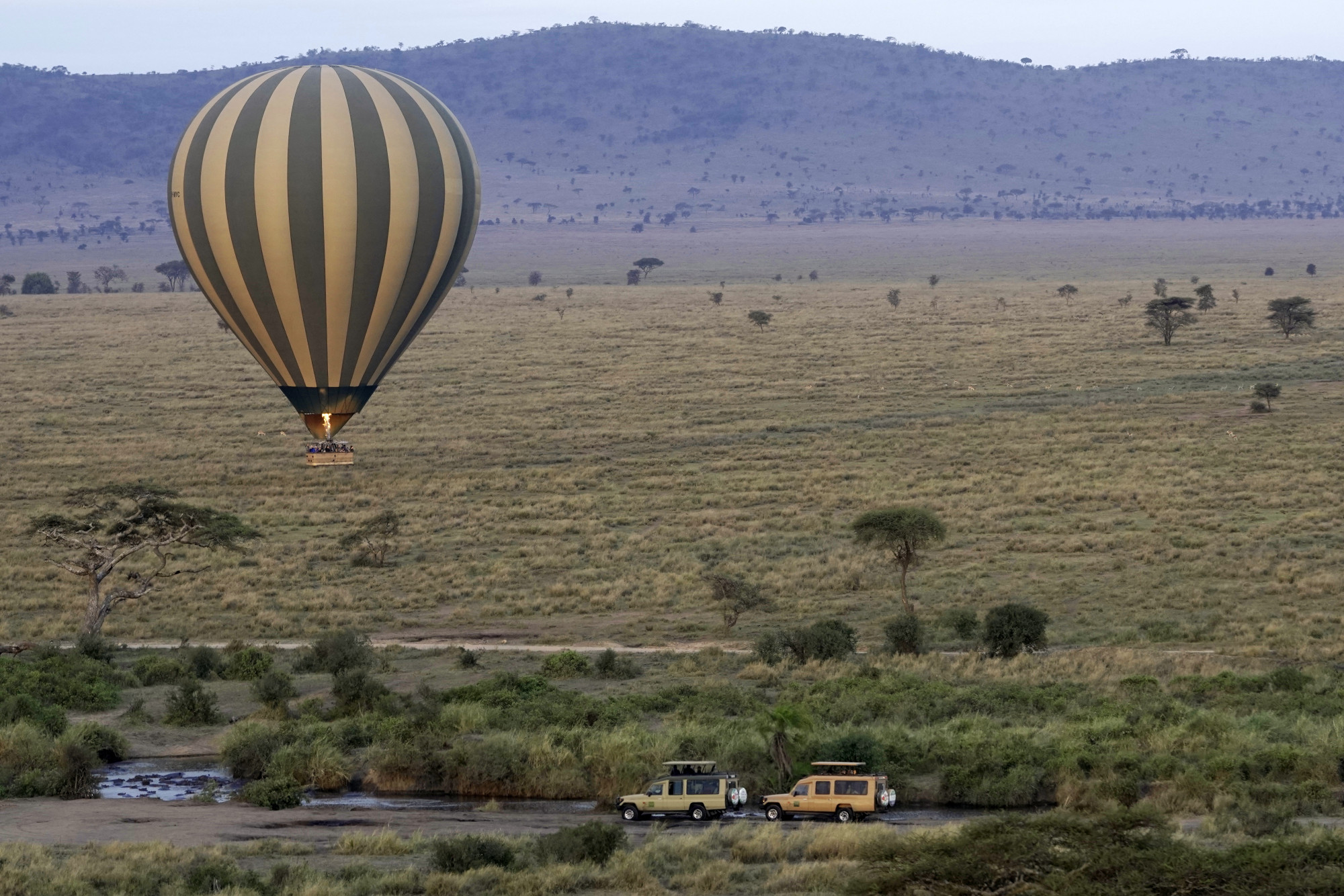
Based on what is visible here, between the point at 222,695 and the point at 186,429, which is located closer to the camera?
the point at 222,695

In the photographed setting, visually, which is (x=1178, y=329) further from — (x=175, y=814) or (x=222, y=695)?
(x=175, y=814)

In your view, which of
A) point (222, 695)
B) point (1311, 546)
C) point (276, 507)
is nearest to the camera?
point (222, 695)

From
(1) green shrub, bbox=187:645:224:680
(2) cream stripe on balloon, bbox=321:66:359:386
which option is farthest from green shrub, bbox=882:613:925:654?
(1) green shrub, bbox=187:645:224:680

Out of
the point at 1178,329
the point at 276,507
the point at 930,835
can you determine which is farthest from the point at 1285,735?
the point at 1178,329

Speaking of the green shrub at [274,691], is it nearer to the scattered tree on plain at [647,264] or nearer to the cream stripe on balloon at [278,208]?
the cream stripe on balloon at [278,208]

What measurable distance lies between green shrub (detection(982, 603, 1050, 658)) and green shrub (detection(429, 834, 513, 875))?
49.3 ft

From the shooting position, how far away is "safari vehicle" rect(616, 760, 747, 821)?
843 inches

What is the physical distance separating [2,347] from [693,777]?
3170 inches

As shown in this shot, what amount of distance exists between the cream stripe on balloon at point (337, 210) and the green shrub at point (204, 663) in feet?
20.0

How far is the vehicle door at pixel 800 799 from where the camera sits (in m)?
21.2

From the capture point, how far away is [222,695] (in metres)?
29.6

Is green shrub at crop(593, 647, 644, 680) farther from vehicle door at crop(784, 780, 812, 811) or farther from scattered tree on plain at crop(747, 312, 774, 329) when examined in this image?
scattered tree on plain at crop(747, 312, 774, 329)

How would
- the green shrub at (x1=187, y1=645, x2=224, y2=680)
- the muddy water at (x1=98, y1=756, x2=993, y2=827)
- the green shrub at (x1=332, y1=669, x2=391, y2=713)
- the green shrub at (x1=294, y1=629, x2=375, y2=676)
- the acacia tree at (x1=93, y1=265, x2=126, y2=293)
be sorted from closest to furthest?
the muddy water at (x1=98, y1=756, x2=993, y2=827) < the green shrub at (x1=332, y1=669, x2=391, y2=713) < the green shrub at (x1=294, y1=629, x2=375, y2=676) < the green shrub at (x1=187, y1=645, x2=224, y2=680) < the acacia tree at (x1=93, y1=265, x2=126, y2=293)

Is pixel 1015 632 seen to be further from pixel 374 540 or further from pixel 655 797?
pixel 374 540
